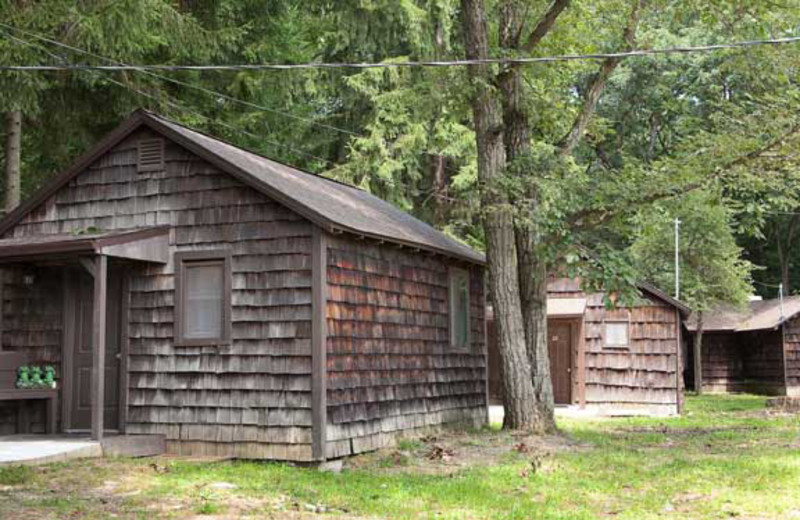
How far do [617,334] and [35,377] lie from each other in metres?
13.1

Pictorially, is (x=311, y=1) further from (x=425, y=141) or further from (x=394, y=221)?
(x=394, y=221)

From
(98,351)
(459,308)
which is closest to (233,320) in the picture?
(98,351)

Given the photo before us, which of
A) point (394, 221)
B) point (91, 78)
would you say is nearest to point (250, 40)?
point (91, 78)

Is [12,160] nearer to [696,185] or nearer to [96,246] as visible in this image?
[96,246]

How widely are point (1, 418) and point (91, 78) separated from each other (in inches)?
260

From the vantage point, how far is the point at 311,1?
23688 millimetres

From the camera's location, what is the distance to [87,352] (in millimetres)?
12664

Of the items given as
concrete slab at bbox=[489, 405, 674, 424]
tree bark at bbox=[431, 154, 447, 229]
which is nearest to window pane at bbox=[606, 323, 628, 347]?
concrete slab at bbox=[489, 405, 674, 424]

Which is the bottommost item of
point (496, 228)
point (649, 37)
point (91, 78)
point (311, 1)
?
point (496, 228)

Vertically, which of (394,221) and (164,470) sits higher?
(394,221)

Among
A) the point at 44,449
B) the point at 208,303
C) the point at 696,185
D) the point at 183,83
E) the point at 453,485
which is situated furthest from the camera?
the point at 183,83

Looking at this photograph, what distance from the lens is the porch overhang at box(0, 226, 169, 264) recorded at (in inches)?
438

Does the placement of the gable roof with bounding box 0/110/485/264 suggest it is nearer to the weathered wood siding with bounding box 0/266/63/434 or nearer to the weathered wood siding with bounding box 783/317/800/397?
the weathered wood siding with bounding box 0/266/63/434

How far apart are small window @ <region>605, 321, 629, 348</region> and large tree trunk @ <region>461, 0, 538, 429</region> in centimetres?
672
